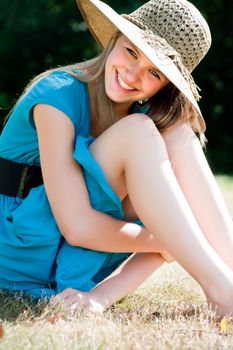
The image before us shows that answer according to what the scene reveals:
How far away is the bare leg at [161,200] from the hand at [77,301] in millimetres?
280

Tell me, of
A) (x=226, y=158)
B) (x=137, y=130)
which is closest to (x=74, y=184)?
(x=137, y=130)

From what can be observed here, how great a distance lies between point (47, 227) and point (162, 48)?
679 mm

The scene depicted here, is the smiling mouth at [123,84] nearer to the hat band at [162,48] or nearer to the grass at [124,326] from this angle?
the hat band at [162,48]

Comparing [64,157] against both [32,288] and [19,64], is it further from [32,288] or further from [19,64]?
[19,64]

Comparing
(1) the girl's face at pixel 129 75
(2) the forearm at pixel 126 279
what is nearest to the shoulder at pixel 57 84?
(1) the girl's face at pixel 129 75

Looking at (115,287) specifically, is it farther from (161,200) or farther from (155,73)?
(155,73)

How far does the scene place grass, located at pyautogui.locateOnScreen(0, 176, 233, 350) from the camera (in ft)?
6.72

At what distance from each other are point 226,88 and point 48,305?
757 cm

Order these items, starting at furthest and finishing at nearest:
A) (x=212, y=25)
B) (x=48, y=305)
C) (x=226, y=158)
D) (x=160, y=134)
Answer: (x=212, y=25)
(x=226, y=158)
(x=160, y=134)
(x=48, y=305)

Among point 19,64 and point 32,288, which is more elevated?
point 32,288

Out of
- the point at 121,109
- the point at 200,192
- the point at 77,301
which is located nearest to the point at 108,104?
the point at 121,109

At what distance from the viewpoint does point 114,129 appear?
2.53 metres

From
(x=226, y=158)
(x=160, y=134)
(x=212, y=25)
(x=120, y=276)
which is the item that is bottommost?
(x=226, y=158)

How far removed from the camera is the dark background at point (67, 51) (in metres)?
9.02
